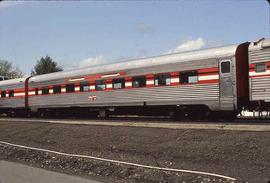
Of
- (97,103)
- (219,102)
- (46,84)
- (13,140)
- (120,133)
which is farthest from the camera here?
(46,84)

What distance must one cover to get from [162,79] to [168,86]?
1.84 ft

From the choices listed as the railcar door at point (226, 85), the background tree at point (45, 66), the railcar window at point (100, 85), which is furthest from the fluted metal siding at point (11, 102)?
the background tree at point (45, 66)

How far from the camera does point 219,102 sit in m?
19.6

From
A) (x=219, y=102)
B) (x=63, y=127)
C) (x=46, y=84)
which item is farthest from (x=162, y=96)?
(x=46, y=84)

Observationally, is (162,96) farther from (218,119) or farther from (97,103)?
(97,103)

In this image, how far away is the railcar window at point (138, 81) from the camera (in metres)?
23.4

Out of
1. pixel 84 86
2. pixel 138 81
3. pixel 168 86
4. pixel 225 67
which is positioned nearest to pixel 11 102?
pixel 84 86

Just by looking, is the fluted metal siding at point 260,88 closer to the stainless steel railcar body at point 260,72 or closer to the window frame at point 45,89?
the stainless steel railcar body at point 260,72

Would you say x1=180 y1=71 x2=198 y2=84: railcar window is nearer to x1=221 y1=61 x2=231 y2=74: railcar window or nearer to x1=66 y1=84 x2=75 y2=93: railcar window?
x1=221 y1=61 x2=231 y2=74: railcar window

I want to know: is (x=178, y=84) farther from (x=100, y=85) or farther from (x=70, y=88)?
(x=70, y=88)

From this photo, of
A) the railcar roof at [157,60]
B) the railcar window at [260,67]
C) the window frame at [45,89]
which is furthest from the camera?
the window frame at [45,89]

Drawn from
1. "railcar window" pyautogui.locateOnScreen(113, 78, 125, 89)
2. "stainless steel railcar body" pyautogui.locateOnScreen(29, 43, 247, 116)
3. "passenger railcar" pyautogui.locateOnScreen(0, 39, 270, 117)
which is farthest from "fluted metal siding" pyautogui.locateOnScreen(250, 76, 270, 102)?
"railcar window" pyautogui.locateOnScreen(113, 78, 125, 89)

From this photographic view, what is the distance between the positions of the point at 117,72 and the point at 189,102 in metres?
5.78

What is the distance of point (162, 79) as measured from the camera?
22328mm
